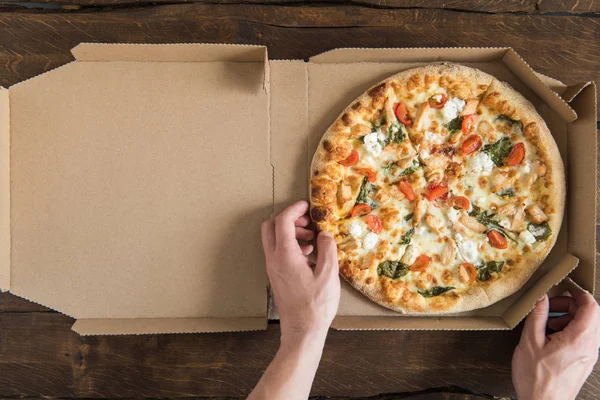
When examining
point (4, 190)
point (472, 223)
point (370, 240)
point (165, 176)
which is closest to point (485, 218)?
point (472, 223)

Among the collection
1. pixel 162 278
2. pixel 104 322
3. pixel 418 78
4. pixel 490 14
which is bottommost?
pixel 104 322

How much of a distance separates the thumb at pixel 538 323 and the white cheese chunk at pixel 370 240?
85 centimetres

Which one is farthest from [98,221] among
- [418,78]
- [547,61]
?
[547,61]

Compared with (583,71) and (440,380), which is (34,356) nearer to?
(440,380)

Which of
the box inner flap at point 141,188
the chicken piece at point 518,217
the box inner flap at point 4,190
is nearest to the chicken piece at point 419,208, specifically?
the chicken piece at point 518,217

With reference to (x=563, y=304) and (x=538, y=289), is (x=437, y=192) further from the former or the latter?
(x=563, y=304)

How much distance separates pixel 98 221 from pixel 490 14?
2.39m

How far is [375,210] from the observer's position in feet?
7.96

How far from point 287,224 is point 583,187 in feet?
4.79

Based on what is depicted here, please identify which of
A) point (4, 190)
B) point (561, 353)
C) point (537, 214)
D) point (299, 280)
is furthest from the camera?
point (4, 190)

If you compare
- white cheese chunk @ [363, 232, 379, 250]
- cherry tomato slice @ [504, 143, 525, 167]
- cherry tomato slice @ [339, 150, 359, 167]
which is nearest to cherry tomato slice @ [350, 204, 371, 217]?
white cheese chunk @ [363, 232, 379, 250]

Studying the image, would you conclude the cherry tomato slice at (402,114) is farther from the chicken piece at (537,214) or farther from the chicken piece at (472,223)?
the chicken piece at (537,214)

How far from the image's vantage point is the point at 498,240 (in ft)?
7.83

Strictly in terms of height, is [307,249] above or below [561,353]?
above
